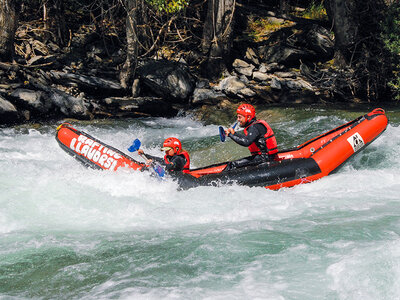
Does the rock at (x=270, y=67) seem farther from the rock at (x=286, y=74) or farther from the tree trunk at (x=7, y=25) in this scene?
the tree trunk at (x=7, y=25)

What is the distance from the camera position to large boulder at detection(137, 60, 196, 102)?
38.5 ft

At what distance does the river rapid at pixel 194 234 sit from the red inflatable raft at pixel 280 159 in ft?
0.48

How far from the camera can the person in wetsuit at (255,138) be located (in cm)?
663

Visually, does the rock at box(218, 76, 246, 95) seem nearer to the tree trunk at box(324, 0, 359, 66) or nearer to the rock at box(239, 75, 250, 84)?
the rock at box(239, 75, 250, 84)

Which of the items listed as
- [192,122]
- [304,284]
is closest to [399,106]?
[192,122]

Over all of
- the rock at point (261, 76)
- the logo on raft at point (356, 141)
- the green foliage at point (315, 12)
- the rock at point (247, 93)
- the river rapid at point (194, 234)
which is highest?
→ the green foliage at point (315, 12)

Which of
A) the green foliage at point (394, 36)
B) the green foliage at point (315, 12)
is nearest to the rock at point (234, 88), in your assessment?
the green foliage at point (394, 36)

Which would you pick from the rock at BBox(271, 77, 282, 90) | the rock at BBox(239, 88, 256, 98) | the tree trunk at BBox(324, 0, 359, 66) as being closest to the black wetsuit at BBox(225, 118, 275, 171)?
the rock at BBox(239, 88, 256, 98)

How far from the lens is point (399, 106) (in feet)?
35.3

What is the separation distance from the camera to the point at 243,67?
41.5 feet

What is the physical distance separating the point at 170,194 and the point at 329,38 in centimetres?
875

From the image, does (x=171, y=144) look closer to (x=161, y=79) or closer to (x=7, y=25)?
(x=161, y=79)

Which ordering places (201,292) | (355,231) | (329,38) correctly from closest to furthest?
(201,292), (355,231), (329,38)

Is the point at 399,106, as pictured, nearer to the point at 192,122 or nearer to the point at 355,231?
the point at 192,122
